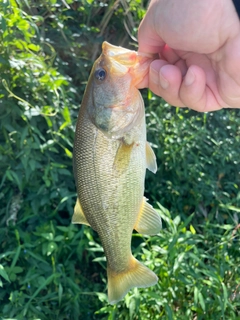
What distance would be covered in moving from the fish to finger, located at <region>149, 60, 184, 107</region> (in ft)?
0.16

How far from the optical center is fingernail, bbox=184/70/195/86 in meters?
1.75

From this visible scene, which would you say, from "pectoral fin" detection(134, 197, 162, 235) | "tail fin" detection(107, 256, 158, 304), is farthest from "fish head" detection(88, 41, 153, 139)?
"tail fin" detection(107, 256, 158, 304)

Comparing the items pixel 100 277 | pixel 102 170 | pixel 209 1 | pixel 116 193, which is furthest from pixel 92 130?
pixel 100 277

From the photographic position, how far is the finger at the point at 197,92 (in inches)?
69.2

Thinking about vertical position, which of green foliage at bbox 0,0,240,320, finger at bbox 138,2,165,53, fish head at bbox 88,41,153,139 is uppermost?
finger at bbox 138,2,165,53

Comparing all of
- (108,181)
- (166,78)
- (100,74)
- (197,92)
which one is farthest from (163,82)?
(108,181)

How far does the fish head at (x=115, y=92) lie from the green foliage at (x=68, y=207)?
0.97m

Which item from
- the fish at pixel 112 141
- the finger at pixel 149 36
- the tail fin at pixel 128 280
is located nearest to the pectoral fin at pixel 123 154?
the fish at pixel 112 141

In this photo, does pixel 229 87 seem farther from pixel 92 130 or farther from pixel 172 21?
pixel 92 130

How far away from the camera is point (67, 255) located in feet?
10.2

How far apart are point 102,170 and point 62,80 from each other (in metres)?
1.30

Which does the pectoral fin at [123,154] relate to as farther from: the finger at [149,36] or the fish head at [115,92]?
the finger at [149,36]

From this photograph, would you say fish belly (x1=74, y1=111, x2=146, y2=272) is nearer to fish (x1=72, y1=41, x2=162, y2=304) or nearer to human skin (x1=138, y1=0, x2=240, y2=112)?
fish (x1=72, y1=41, x2=162, y2=304)

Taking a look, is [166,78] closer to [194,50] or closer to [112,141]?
[194,50]
